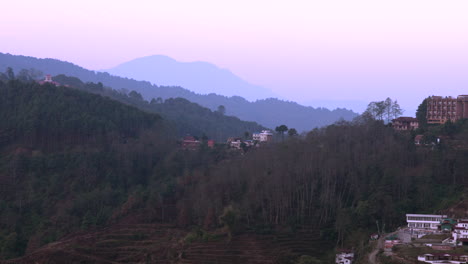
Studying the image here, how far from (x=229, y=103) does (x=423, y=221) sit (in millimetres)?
64884

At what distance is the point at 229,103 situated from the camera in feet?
268

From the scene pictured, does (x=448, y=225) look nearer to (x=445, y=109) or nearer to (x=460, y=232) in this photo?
(x=460, y=232)

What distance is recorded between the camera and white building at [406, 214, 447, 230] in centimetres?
1712

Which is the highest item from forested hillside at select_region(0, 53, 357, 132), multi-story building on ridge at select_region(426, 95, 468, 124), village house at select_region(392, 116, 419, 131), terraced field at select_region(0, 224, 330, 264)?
forested hillside at select_region(0, 53, 357, 132)

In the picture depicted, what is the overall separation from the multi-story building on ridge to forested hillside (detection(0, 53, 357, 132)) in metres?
41.4

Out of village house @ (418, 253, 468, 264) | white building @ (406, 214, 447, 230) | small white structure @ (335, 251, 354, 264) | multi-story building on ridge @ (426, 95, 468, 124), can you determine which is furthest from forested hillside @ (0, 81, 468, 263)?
village house @ (418, 253, 468, 264)

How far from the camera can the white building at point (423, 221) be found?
674 inches

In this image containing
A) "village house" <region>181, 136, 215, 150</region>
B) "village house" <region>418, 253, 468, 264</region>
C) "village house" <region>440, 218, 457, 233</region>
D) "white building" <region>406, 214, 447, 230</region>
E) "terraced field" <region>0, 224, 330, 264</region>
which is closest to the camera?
"village house" <region>418, 253, 468, 264</region>

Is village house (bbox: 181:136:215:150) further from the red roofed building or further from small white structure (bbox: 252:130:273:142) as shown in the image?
small white structure (bbox: 252:130:273:142)

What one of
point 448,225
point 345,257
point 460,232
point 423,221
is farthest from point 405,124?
point 460,232

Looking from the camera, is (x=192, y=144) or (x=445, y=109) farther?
(x=192, y=144)

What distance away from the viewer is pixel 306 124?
232 feet

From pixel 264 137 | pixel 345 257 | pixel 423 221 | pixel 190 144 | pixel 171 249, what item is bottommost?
pixel 171 249

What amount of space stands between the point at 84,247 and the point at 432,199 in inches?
446
